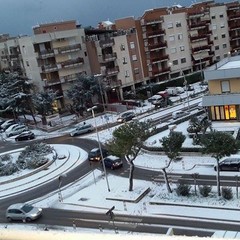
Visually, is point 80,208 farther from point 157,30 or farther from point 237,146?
point 157,30

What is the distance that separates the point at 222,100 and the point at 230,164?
13.0 m

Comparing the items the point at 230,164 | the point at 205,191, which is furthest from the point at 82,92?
the point at 205,191

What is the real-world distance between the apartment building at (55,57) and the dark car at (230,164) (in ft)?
131

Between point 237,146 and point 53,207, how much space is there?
13.3 meters

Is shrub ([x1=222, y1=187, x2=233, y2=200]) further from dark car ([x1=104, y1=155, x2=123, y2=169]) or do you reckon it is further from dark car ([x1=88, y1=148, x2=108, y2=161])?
dark car ([x1=88, y1=148, x2=108, y2=161])

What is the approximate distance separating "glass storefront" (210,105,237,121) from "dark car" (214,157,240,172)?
12499 mm

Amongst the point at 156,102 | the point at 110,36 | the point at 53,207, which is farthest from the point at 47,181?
the point at 110,36

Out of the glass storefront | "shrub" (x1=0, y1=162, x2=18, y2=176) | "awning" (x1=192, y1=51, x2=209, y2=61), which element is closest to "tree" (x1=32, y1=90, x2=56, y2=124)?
"shrub" (x1=0, y1=162, x2=18, y2=176)

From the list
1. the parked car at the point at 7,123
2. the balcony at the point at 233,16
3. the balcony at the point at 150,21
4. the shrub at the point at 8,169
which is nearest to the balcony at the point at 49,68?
the parked car at the point at 7,123

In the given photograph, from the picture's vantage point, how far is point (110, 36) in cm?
6694

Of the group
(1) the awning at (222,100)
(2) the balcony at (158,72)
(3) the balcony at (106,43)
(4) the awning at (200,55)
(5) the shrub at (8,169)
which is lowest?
(5) the shrub at (8,169)

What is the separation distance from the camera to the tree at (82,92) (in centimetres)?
6050

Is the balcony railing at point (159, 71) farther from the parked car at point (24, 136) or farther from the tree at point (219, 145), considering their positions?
the tree at point (219, 145)

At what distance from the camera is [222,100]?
41938 mm
